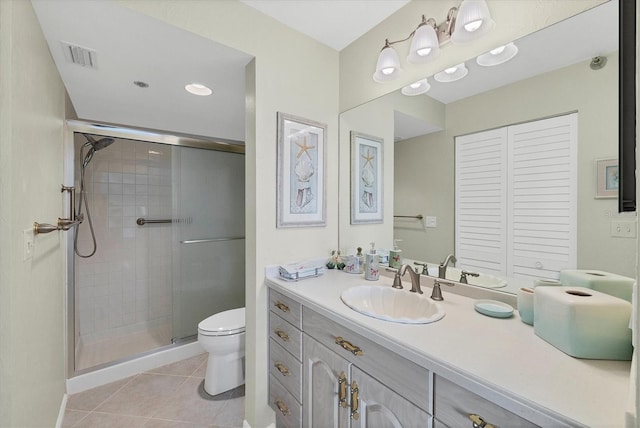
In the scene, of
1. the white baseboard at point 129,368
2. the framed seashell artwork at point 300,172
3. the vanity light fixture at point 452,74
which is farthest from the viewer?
the white baseboard at point 129,368

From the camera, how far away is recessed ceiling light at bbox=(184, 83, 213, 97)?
5.79 feet

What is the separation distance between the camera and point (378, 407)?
94 cm

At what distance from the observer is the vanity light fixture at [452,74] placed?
1.30 m

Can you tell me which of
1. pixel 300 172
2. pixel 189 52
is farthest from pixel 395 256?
pixel 189 52

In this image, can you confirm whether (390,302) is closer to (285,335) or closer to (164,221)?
(285,335)

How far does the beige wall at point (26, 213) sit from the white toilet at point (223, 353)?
0.81 meters

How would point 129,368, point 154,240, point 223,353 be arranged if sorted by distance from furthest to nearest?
point 154,240, point 129,368, point 223,353

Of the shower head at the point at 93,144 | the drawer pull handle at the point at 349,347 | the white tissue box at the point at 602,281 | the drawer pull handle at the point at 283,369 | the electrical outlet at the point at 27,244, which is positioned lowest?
the drawer pull handle at the point at 283,369

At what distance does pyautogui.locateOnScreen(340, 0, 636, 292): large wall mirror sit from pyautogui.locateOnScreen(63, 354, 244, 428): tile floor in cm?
140

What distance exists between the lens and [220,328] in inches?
76.1

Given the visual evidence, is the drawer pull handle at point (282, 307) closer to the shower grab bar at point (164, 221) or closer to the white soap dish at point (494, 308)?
the white soap dish at point (494, 308)

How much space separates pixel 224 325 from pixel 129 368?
98 centimetres

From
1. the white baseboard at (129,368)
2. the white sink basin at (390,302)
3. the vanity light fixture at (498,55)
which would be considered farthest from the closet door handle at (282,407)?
the vanity light fixture at (498,55)

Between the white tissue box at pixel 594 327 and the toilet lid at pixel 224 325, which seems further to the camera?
the toilet lid at pixel 224 325
